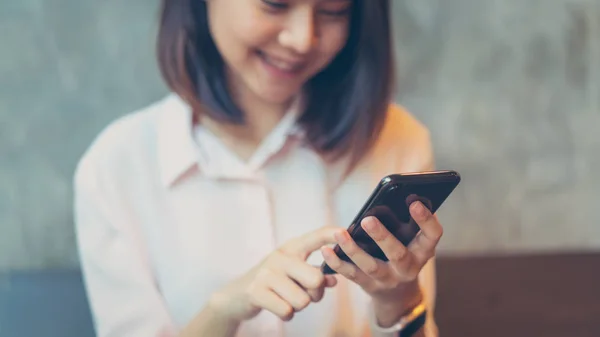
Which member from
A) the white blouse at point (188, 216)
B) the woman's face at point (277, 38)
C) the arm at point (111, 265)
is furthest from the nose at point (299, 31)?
the arm at point (111, 265)

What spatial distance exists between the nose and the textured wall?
136mm

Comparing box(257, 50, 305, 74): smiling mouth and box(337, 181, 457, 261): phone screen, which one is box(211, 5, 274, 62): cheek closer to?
box(257, 50, 305, 74): smiling mouth

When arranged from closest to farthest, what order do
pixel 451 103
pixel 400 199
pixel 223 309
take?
1. pixel 400 199
2. pixel 223 309
3. pixel 451 103

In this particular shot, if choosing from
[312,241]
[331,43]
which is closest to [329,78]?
[331,43]

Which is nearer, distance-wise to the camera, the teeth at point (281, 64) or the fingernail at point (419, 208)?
the fingernail at point (419, 208)

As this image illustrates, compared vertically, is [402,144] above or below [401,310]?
above

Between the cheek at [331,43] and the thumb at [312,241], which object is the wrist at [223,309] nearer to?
the thumb at [312,241]

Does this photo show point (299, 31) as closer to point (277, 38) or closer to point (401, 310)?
point (277, 38)

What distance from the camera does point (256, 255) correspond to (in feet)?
1.93

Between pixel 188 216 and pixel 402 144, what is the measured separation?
22 centimetres

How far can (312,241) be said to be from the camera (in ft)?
1.60

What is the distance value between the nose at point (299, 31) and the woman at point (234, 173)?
0.01 m

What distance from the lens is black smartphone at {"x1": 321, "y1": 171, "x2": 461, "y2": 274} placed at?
42 centimetres

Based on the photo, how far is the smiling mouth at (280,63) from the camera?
21.0 inches
